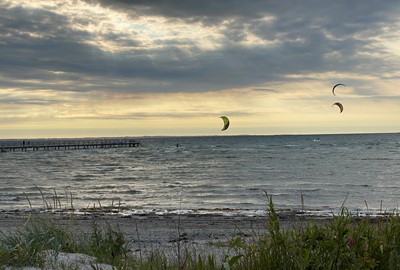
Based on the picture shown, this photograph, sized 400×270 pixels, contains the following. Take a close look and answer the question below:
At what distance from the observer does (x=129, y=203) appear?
23.6 metres

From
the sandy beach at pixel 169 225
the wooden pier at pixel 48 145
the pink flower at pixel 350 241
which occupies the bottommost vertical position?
the sandy beach at pixel 169 225

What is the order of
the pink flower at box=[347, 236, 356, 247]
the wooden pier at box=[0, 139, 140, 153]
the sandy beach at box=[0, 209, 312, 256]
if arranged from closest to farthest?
the pink flower at box=[347, 236, 356, 247]
the sandy beach at box=[0, 209, 312, 256]
the wooden pier at box=[0, 139, 140, 153]

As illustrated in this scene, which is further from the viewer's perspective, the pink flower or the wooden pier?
the wooden pier

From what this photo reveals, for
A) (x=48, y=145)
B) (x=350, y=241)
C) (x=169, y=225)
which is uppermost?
(x=350, y=241)

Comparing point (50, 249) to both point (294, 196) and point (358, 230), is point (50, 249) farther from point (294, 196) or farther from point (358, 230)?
point (294, 196)

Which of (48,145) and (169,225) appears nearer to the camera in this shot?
(169,225)

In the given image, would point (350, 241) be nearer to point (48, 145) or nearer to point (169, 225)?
point (169, 225)

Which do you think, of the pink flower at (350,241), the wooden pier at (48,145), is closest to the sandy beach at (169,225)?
the pink flower at (350,241)

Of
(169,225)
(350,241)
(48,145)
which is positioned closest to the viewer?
(350,241)

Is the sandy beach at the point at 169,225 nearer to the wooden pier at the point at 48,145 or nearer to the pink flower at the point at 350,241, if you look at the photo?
the pink flower at the point at 350,241

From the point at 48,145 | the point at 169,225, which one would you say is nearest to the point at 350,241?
the point at 169,225

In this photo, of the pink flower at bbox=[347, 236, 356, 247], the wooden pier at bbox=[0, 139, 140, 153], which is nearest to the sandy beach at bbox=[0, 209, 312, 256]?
the pink flower at bbox=[347, 236, 356, 247]

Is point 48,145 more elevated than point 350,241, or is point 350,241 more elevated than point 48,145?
point 350,241

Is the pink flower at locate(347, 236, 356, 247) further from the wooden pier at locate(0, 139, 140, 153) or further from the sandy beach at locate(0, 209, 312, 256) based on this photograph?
the wooden pier at locate(0, 139, 140, 153)
